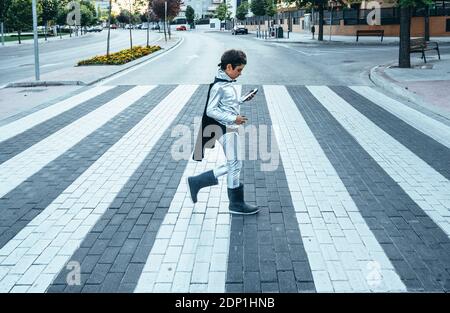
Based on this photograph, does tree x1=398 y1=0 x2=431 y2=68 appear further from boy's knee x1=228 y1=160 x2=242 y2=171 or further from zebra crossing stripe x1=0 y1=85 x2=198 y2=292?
boy's knee x1=228 y1=160 x2=242 y2=171

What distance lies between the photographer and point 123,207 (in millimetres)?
5645

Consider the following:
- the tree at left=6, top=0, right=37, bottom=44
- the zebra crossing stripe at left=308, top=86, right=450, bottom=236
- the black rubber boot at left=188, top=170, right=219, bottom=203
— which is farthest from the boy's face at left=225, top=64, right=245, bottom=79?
Result: the tree at left=6, top=0, right=37, bottom=44

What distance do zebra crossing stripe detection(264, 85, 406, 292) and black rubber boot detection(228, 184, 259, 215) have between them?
0.55m

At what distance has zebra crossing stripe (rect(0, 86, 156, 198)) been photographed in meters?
6.87

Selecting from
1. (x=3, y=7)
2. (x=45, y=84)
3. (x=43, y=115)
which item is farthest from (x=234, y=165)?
(x=3, y=7)

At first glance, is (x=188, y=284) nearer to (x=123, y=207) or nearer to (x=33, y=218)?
(x=123, y=207)

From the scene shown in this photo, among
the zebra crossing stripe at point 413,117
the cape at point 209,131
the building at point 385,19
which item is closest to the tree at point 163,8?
the building at point 385,19

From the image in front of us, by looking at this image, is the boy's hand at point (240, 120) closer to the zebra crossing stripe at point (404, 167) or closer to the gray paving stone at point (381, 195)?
the gray paving stone at point (381, 195)

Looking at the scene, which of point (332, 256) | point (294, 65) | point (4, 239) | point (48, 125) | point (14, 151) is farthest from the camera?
point (294, 65)

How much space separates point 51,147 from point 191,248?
4.76 metres

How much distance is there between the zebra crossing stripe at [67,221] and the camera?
13.7 feet

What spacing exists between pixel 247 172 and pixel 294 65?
47.4 feet
